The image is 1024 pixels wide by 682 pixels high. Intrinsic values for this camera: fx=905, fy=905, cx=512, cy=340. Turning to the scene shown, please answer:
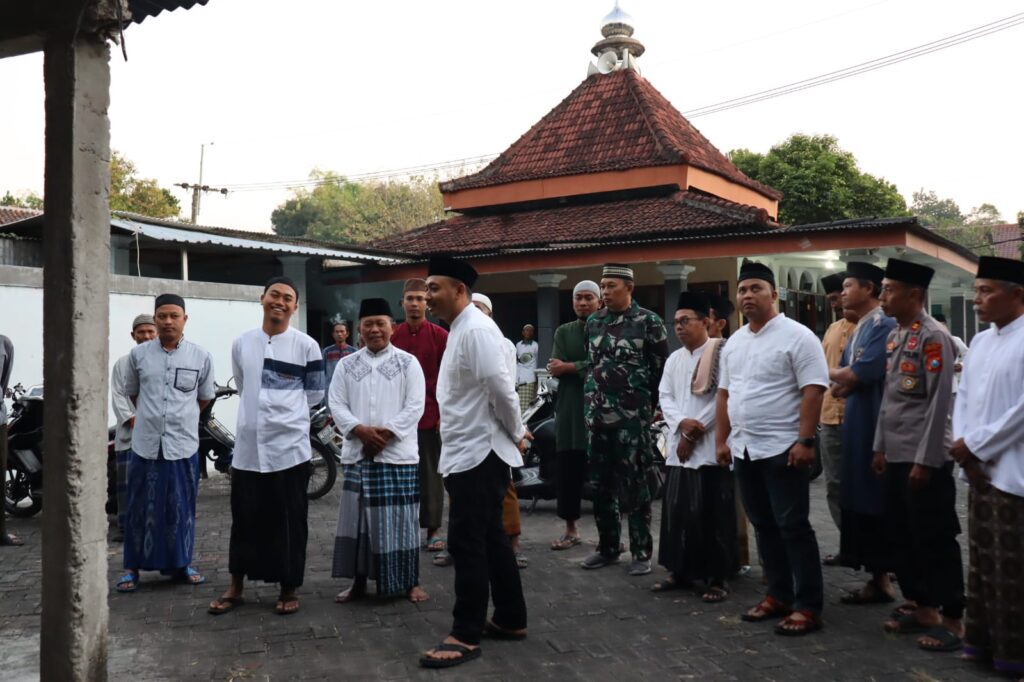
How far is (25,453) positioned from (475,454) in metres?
5.43

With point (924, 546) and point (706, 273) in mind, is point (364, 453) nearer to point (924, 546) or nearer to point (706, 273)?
point (924, 546)

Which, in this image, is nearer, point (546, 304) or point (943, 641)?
point (943, 641)

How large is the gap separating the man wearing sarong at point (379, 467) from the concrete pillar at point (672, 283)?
433 inches

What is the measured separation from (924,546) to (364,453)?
304 centimetres

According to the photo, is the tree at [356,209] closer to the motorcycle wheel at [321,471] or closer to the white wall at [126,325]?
the white wall at [126,325]

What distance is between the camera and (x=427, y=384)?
6570 mm

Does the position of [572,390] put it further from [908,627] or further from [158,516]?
[158,516]

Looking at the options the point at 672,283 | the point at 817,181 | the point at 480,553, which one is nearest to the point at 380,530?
the point at 480,553

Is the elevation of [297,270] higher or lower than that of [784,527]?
higher

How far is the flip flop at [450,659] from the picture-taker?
13.5 ft

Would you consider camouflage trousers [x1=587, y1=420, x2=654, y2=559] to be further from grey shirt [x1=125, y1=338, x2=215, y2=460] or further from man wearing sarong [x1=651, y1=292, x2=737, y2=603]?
grey shirt [x1=125, y1=338, x2=215, y2=460]

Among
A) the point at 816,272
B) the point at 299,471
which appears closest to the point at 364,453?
the point at 299,471

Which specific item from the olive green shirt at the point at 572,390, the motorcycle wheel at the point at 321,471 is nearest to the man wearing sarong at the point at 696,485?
the olive green shirt at the point at 572,390

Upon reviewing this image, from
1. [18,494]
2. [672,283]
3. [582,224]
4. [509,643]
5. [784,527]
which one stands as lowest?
[509,643]
